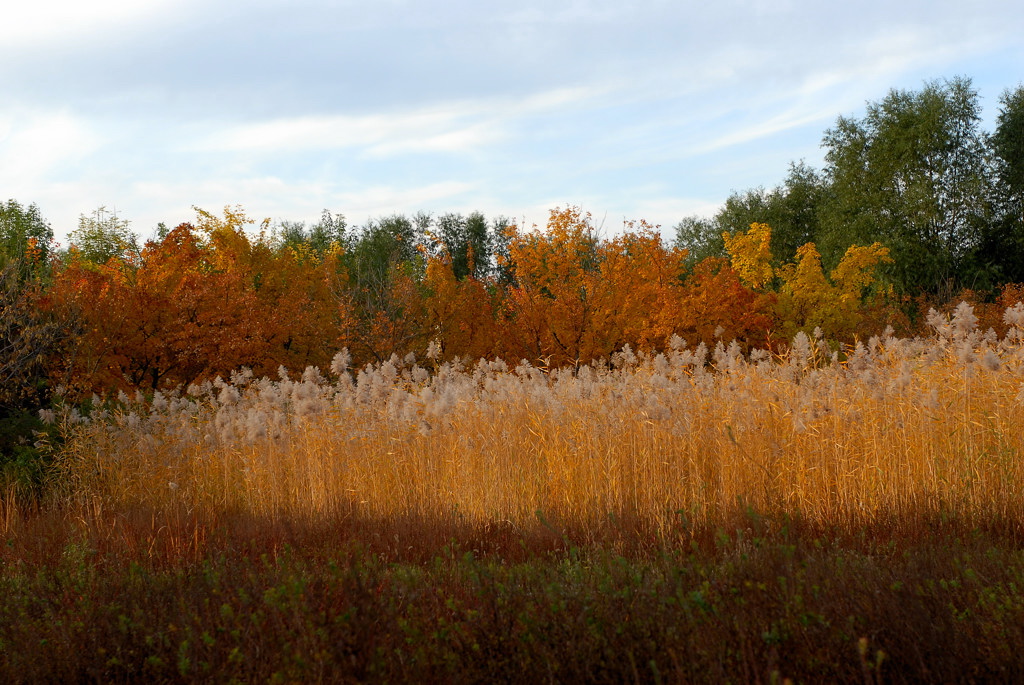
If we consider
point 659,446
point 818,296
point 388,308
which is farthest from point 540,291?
point 659,446

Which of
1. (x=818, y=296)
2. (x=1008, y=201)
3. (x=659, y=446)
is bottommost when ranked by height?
(x=659, y=446)

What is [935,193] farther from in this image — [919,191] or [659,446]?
[659,446]

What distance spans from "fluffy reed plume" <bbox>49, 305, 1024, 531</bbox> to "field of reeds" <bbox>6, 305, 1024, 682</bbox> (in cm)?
3

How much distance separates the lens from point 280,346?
17.8m

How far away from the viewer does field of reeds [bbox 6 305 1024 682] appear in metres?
3.65

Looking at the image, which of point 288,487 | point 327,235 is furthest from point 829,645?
point 327,235

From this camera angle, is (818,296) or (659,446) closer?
(659,446)

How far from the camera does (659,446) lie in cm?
706

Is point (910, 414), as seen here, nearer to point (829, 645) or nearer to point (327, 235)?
point (829, 645)

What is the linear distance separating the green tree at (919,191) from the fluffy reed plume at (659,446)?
2902cm

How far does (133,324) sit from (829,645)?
533 inches

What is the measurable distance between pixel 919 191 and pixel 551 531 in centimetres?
3333

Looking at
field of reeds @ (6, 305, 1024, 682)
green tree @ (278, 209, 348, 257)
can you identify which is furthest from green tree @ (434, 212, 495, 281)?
field of reeds @ (6, 305, 1024, 682)

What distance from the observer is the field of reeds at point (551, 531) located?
12.0 ft
